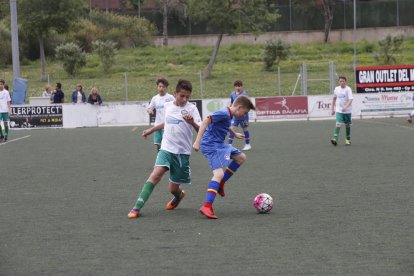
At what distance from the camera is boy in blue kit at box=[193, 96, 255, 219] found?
10258mm

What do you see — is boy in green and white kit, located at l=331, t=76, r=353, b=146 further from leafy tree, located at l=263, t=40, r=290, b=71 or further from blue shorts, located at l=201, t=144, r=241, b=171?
leafy tree, located at l=263, t=40, r=290, b=71

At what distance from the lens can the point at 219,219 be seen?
399 inches

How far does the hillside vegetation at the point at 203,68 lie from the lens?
41.1m

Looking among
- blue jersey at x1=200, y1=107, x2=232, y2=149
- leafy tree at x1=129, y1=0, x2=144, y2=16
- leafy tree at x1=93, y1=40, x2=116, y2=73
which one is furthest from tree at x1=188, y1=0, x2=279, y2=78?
blue jersey at x1=200, y1=107, x2=232, y2=149

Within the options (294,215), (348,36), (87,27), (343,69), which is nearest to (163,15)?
(87,27)

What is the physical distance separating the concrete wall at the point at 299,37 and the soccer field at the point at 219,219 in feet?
130

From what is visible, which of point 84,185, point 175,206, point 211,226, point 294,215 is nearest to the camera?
point 211,226

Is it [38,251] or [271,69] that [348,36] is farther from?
[38,251]

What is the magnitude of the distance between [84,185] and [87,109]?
19994 millimetres

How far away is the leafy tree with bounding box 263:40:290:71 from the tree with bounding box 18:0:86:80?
419 inches

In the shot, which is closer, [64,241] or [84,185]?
[64,241]

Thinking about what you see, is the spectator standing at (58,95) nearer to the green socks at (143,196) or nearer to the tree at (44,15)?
the tree at (44,15)

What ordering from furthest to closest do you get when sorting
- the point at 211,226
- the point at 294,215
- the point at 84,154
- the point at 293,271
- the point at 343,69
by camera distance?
1. the point at 343,69
2. the point at 84,154
3. the point at 294,215
4. the point at 211,226
5. the point at 293,271

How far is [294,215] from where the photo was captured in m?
10.3
